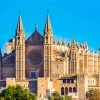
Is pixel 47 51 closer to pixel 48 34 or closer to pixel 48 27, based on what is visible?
pixel 48 34

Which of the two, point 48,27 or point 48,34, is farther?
point 48,27

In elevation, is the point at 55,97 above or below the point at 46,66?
below

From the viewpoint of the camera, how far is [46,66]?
13925 centimetres

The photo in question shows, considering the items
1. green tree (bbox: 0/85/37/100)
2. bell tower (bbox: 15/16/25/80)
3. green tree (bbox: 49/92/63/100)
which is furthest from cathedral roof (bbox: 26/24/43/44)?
green tree (bbox: 0/85/37/100)

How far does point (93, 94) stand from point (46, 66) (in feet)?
31.8

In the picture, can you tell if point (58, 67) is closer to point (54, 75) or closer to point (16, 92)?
point (54, 75)

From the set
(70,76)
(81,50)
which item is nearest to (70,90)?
(70,76)

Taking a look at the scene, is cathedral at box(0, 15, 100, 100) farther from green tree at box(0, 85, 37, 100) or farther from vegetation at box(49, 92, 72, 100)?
green tree at box(0, 85, 37, 100)

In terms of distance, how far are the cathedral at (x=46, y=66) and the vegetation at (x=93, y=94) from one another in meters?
1.16

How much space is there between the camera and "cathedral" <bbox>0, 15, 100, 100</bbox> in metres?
136

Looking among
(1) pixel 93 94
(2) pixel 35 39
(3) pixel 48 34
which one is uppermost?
(3) pixel 48 34

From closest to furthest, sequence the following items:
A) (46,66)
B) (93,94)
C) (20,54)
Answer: (93,94)
(46,66)
(20,54)

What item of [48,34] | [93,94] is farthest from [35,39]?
[93,94]

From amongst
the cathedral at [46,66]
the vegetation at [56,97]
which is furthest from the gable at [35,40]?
the vegetation at [56,97]
